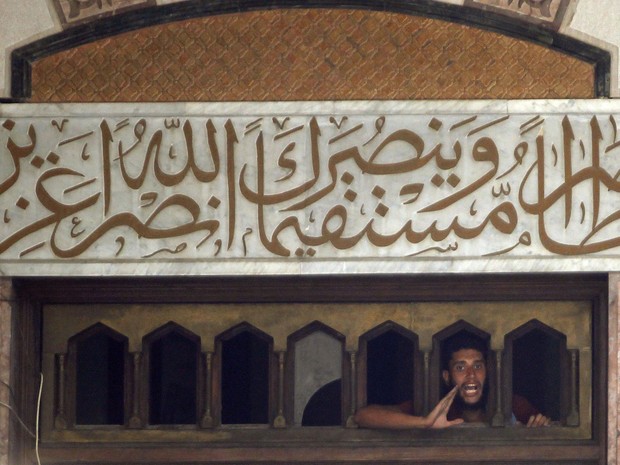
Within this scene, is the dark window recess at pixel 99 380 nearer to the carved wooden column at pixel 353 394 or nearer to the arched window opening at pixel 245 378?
the arched window opening at pixel 245 378

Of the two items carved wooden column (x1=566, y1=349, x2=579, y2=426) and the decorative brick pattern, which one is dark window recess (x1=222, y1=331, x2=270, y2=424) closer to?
the decorative brick pattern

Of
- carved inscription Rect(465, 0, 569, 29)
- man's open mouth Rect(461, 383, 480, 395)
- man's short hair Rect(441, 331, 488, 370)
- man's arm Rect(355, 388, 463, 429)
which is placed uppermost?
carved inscription Rect(465, 0, 569, 29)

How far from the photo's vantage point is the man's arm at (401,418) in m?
6.93

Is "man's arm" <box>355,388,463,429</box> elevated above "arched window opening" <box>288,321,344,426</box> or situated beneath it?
situated beneath

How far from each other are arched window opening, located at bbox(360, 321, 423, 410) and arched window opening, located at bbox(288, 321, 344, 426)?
0.42 ft

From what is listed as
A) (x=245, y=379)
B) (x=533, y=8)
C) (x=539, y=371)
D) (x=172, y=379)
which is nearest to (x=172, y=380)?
(x=172, y=379)

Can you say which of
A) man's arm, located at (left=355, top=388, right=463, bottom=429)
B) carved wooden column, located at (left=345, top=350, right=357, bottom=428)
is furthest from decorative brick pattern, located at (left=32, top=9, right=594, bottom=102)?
man's arm, located at (left=355, top=388, right=463, bottom=429)

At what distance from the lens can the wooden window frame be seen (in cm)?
689

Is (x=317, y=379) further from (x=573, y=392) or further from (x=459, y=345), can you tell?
(x=573, y=392)

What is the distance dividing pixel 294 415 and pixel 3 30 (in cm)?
202

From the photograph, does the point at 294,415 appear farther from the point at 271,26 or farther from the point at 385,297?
the point at 271,26

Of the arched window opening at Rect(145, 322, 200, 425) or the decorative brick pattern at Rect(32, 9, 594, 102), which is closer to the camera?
the decorative brick pattern at Rect(32, 9, 594, 102)

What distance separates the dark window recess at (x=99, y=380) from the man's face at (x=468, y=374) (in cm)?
141

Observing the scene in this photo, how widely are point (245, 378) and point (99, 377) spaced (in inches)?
24.6
